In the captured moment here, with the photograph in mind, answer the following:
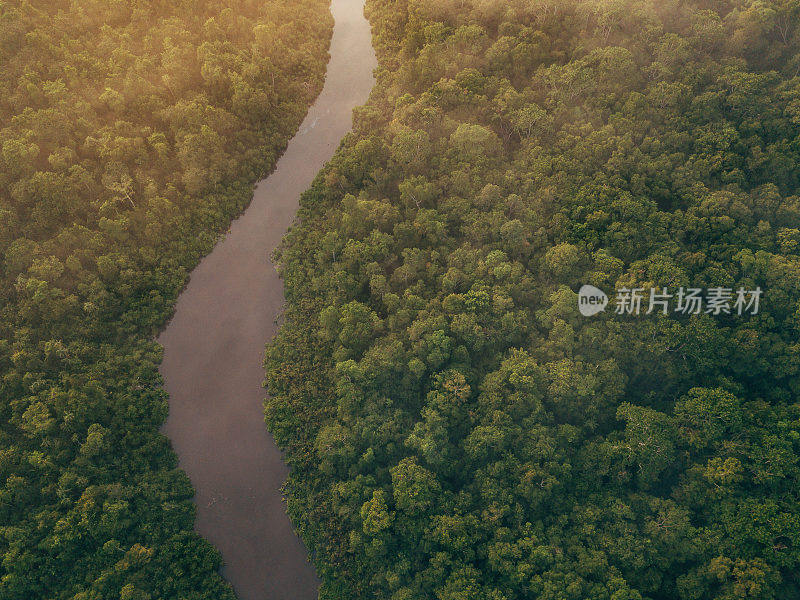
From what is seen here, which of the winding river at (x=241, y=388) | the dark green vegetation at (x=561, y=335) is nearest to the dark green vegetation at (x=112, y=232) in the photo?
the winding river at (x=241, y=388)

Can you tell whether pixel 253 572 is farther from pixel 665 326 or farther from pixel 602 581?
pixel 665 326

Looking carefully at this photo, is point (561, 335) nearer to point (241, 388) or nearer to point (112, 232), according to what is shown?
point (241, 388)

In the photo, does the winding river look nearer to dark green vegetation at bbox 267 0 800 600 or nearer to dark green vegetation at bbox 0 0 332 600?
dark green vegetation at bbox 0 0 332 600

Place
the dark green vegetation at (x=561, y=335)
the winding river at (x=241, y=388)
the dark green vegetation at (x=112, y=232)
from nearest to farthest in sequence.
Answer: the dark green vegetation at (x=561, y=335), the dark green vegetation at (x=112, y=232), the winding river at (x=241, y=388)

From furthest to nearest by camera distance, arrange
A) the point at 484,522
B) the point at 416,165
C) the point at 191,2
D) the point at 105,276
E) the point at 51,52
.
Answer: the point at 191,2
the point at 51,52
the point at 416,165
the point at 105,276
the point at 484,522

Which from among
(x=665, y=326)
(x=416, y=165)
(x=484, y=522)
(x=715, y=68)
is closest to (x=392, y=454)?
(x=484, y=522)

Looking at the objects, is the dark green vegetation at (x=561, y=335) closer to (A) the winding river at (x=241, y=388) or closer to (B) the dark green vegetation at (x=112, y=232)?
(A) the winding river at (x=241, y=388)

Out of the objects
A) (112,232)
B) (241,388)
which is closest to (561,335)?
(241,388)
